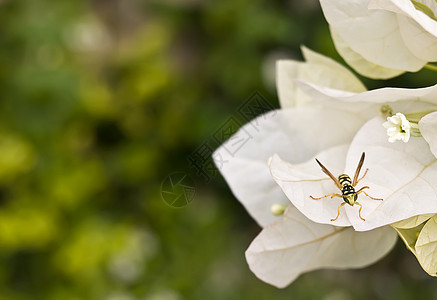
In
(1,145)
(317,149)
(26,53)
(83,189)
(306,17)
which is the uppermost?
(26,53)

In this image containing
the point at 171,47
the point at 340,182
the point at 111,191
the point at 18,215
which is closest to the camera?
the point at 340,182

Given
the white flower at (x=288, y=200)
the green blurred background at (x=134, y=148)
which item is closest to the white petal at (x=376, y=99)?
the white flower at (x=288, y=200)

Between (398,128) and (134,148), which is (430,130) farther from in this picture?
(134,148)

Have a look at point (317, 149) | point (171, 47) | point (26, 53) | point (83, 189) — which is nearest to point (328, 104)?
point (317, 149)

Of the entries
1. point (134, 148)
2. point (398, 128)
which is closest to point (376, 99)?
point (398, 128)

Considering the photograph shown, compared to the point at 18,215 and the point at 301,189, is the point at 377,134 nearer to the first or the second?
the point at 301,189

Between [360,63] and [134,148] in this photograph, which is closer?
[360,63]

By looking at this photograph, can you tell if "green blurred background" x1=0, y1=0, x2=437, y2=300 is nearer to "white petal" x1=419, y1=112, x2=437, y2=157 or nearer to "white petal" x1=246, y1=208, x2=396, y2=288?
"white petal" x1=246, y1=208, x2=396, y2=288

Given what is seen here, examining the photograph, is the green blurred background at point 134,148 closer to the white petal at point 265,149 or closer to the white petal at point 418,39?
the white petal at point 265,149
